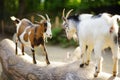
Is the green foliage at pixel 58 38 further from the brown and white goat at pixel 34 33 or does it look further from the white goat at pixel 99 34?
the white goat at pixel 99 34

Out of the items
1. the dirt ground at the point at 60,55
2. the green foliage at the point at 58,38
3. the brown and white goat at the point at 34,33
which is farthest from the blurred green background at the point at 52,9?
the brown and white goat at the point at 34,33

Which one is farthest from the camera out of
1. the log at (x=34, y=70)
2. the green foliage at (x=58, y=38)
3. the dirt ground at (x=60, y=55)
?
the green foliage at (x=58, y=38)

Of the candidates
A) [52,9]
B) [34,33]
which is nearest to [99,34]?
[34,33]

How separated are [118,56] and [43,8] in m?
11.6

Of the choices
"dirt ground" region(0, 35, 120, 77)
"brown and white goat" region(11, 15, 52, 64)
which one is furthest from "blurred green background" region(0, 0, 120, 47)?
"brown and white goat" region(11, 15, 52, 64)

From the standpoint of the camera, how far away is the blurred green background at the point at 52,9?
13188 millimetres

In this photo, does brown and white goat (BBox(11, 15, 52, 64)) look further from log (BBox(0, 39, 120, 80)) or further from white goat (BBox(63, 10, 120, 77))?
white goat (BBox(63, 10, 120, 77))

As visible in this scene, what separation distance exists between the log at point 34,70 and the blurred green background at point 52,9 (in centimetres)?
613

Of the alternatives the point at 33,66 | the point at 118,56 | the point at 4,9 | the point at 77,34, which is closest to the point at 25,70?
the point at 33,66

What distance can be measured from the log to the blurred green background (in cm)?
613

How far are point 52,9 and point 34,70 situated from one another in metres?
10.4

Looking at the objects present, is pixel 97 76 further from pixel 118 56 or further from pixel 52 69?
pixel 52 69

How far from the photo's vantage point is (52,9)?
618 inches

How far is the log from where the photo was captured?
4.79 meters
